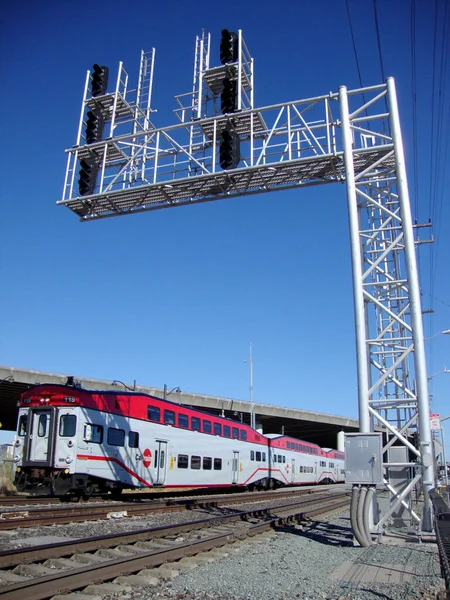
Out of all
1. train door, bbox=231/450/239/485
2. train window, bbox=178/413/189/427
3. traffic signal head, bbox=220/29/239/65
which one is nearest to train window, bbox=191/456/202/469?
train window, bbox=178/413/189/427

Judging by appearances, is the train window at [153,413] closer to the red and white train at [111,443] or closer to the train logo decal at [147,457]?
the red and white train at [111,443]

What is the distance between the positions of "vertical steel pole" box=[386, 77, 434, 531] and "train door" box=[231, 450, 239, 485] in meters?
15.9

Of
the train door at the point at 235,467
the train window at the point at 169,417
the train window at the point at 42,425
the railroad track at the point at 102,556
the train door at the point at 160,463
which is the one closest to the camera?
the railroad track at the point at 102,556

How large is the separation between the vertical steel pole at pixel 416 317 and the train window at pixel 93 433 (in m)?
10.1

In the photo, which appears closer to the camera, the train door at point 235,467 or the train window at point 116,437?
the train window at point 116,437

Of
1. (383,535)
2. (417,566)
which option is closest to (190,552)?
(417,566)

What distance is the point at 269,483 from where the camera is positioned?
31.2 metres

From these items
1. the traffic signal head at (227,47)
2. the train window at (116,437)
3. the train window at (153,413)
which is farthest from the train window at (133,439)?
the traffic signal head at (227,47)

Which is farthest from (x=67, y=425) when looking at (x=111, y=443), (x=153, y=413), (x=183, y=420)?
(x=183, y=420)

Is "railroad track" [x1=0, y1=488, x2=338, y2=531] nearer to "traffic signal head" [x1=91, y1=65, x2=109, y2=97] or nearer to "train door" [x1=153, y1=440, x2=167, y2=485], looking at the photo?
"train door" [x1=153, y1=440, x2=167, y2=485]

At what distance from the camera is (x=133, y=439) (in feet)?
60.1

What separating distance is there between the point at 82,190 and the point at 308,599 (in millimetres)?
11984

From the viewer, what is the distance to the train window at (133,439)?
1814cm

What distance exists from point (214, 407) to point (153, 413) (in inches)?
1041
